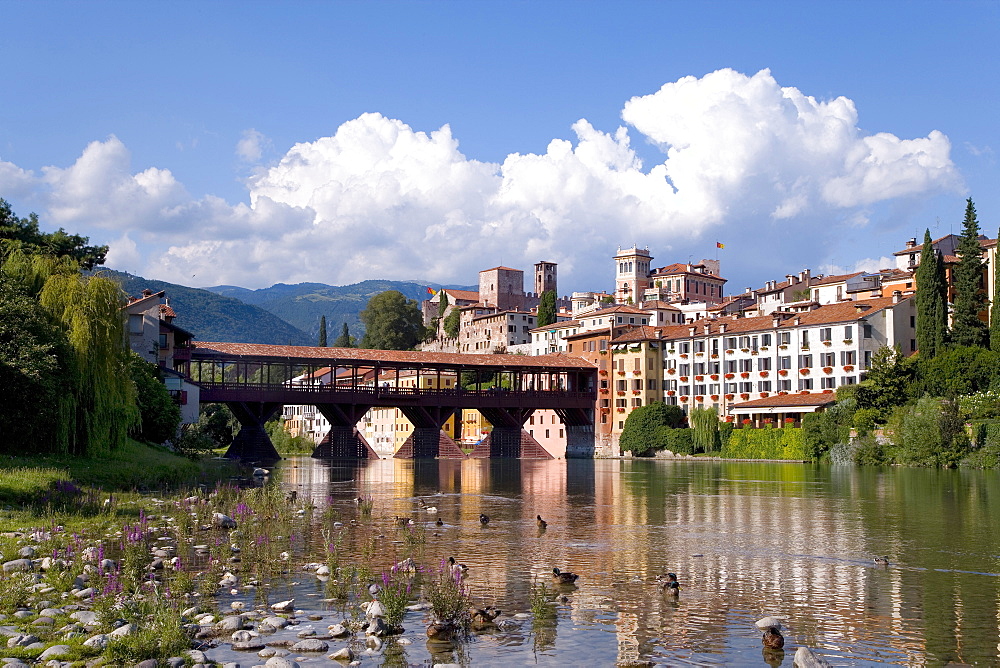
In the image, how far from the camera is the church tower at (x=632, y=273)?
144 meters

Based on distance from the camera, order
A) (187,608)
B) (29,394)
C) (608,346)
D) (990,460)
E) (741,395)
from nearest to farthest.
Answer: (187,608) → (29,394) → (990,460) → (741,395) → (608,346)

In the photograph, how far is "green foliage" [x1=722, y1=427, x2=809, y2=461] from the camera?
65.1m

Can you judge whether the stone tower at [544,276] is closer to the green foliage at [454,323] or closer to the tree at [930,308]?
the green foliage at [454,323]

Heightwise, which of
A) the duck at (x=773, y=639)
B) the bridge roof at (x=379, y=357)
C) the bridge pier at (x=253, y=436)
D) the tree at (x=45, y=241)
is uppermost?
the tree at (x=45, y=241)

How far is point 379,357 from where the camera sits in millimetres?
76188

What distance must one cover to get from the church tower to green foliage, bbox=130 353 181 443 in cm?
10217

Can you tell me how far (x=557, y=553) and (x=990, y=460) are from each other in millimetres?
37593

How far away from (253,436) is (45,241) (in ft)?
87.4

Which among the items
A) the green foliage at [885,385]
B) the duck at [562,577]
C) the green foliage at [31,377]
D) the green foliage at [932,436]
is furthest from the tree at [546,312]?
the duck at [562,577]

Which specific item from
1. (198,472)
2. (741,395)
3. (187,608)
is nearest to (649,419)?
(741,395)

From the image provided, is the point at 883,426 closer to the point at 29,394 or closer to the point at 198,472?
the point at 198,472

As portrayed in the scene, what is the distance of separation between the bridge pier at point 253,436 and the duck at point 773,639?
57825mm

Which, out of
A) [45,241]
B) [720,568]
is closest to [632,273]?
[45,241]

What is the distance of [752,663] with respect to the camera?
10.7 metres
